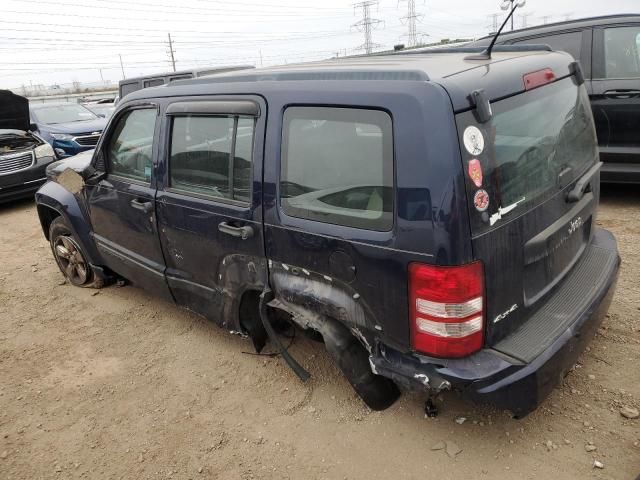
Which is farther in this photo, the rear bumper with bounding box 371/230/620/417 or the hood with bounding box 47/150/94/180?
the hood with bounding box 47/150/94/180

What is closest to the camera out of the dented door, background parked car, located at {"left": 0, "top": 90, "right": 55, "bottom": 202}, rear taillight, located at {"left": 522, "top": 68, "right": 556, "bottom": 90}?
rear taillight, located at {"left": 522, "top": 68, "right": 556, "bottom": 90}

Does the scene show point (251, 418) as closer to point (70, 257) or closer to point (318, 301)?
point (318, 301)

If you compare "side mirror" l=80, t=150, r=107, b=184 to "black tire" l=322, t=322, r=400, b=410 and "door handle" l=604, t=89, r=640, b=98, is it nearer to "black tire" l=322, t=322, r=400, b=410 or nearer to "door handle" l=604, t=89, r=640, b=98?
"black tire" l=322, t=322, r=400, b=410

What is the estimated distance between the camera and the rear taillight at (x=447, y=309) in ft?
6.18

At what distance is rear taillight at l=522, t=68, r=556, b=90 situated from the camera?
86.0 inches

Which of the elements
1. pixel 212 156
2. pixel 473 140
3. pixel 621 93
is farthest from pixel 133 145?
pixel 621 93

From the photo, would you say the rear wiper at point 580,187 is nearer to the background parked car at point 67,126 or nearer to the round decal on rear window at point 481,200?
the round decal on rear window at point 481,200

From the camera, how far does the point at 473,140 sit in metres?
1.86

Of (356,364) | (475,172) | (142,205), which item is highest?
(475,172)

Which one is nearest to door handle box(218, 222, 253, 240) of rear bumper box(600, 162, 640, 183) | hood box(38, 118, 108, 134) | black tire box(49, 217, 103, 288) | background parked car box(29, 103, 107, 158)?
black tire box(49, 217, 103, 288)

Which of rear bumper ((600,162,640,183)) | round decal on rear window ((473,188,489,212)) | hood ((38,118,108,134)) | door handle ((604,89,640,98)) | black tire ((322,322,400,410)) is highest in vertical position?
hood ((38,118,108,134))

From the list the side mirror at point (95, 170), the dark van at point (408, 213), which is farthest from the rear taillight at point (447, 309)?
the side mirror at point (95, 170)

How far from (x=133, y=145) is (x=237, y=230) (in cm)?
136

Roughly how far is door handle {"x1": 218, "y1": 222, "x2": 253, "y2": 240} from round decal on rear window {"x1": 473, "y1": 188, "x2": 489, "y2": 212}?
1161 mm
